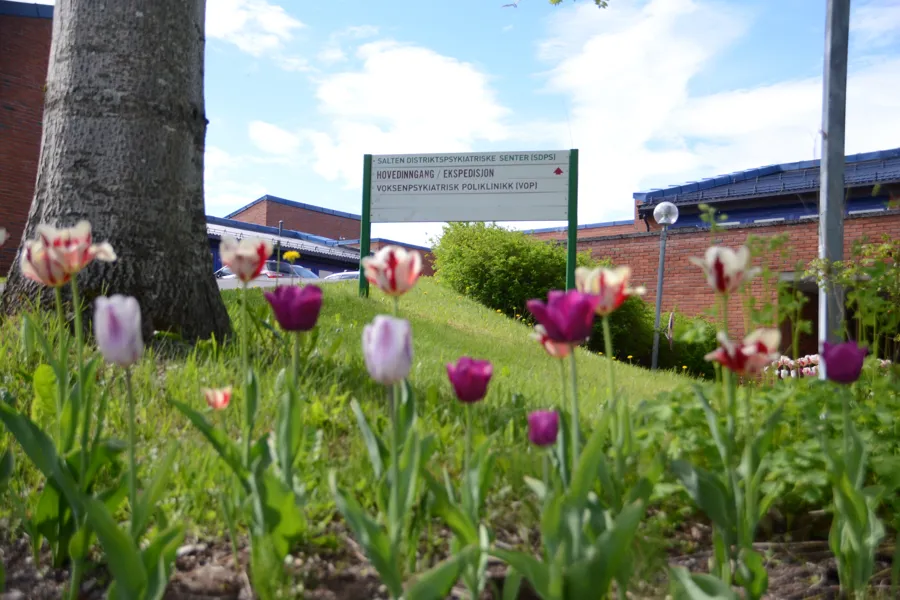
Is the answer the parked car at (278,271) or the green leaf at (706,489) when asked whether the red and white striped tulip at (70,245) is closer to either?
the parked car at (278,271)

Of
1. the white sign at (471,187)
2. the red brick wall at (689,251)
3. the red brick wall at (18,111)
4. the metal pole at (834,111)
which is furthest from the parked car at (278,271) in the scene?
the red brick wall at (689,251)

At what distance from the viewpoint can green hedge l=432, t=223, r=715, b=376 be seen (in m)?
12.5

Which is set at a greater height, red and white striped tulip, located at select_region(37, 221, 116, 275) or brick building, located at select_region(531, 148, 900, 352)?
brick building, located at select_region(531, 148, 900, 352)

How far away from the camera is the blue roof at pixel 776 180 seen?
78.6ft

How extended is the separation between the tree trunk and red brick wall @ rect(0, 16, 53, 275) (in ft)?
47.4

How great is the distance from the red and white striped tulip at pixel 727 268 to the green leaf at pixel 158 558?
1162 millimetres

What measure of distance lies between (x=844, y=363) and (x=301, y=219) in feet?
141

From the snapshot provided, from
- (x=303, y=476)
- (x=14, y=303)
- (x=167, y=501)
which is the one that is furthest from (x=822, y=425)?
(x=14, y=303)

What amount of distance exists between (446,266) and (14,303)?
31.9 feet

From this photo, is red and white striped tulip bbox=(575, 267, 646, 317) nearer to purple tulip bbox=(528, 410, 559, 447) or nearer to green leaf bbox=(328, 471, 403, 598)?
purple tulip bbox=(528, 410, 559, 447)

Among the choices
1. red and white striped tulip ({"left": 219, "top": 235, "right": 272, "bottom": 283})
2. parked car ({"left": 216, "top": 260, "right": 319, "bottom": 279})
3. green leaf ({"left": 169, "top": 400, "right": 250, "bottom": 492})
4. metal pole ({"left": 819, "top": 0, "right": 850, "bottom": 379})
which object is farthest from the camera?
metal pole ({"left": 819, "top": 0, "right": 850, "bottom": 379})

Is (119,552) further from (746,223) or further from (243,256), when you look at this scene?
(746,223)

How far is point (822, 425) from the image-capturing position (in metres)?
2.10

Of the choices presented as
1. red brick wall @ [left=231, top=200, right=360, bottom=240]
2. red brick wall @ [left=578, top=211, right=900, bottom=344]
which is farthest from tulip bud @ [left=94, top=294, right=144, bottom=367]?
red brick wall @ [left=231, top=200, right=360, bottom=240]
